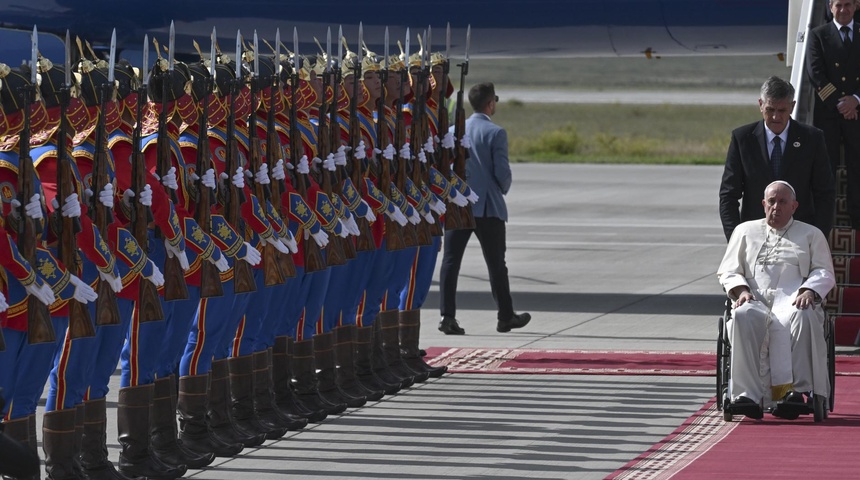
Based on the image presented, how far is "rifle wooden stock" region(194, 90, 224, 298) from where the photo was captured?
23.7 ft

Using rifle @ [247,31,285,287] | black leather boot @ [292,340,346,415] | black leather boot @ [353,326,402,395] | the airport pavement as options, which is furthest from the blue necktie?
rifle @ [247,31,285,287]

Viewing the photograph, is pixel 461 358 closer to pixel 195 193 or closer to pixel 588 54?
pixel 195 193

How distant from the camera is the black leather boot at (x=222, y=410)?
771 cm

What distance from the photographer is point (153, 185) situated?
22.5ft

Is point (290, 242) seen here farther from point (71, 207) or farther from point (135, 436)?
point (71, 207)

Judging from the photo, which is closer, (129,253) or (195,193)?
(129,253)

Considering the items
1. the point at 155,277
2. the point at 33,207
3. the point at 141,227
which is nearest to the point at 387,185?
the point at 141,227

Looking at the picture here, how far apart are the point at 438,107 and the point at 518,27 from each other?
15.3 ft

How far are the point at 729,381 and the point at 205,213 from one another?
2.76 meters

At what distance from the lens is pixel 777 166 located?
927cm

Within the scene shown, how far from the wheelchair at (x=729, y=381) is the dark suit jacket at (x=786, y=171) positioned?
0.90 m

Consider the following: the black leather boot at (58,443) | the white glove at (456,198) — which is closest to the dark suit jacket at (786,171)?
the white glove at (456,198)

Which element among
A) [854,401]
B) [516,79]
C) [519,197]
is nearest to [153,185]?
[854,401]

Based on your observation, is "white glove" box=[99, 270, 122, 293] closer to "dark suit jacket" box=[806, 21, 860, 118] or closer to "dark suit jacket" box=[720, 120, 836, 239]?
"dark suit jacket" box=[720, 120, 836, 239]
